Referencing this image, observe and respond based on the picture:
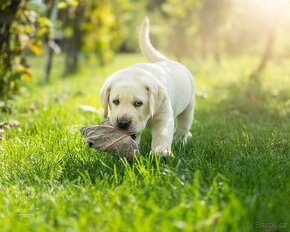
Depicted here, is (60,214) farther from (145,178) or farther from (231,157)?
(231,157)

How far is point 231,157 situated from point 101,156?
856 millimetres

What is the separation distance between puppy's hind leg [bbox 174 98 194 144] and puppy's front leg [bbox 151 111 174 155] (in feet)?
1.87

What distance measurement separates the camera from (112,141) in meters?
3.36

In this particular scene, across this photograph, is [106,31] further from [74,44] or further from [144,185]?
[144,185]

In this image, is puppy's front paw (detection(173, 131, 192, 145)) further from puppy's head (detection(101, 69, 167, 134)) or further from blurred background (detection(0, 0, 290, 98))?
blurred background (detection(0, 0, 290, 98))

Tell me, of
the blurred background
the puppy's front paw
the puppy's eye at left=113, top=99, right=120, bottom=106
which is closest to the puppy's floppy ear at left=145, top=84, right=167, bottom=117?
the puppy's eye at left=113, top=99, right=120, bottom=106

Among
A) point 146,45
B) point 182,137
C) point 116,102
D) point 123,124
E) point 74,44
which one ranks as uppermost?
point 146,45

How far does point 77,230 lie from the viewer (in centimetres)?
201

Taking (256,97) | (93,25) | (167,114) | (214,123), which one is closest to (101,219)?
(167,114)

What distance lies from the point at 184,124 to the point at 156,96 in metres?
1.02

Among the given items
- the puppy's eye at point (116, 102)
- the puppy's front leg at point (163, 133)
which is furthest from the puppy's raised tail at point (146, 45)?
the puppy's eye at point (116, 102)

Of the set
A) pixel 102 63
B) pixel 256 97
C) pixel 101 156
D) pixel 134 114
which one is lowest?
pixel 102 63

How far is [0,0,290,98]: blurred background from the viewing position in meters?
5.91

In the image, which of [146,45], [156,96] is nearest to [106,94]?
[156,96]
